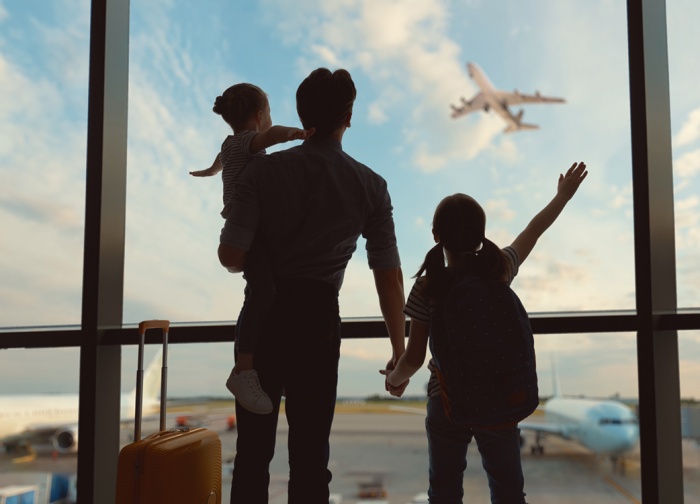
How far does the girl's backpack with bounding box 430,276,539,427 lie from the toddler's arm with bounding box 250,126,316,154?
0.50 meters

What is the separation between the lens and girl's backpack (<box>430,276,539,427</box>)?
1.31m

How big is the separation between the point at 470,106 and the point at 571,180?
71.9ft

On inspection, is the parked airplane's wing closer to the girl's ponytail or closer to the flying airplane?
the girl's ponytail

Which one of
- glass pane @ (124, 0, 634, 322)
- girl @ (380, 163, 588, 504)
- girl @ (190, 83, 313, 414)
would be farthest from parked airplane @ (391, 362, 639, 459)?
girl @ (190, 83, 313, 414)

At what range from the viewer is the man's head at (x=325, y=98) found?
1.36m

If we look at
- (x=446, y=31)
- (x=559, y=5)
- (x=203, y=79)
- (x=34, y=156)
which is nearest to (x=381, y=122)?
(x=446, y=31)

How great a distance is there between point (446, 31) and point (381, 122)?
17.7ft

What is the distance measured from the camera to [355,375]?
1.86 meters

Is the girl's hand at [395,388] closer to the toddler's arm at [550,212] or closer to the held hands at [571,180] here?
the toddler's arm at [550,212]

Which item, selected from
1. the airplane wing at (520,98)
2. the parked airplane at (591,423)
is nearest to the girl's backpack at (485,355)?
the parked airplane at (591,423)

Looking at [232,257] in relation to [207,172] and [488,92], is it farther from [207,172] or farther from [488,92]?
[488,92]

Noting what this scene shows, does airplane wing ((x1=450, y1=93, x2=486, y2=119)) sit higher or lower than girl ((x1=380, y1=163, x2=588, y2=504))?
higher

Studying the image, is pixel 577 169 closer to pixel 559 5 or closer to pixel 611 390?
pixel 611 390

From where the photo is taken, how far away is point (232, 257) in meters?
1.32
